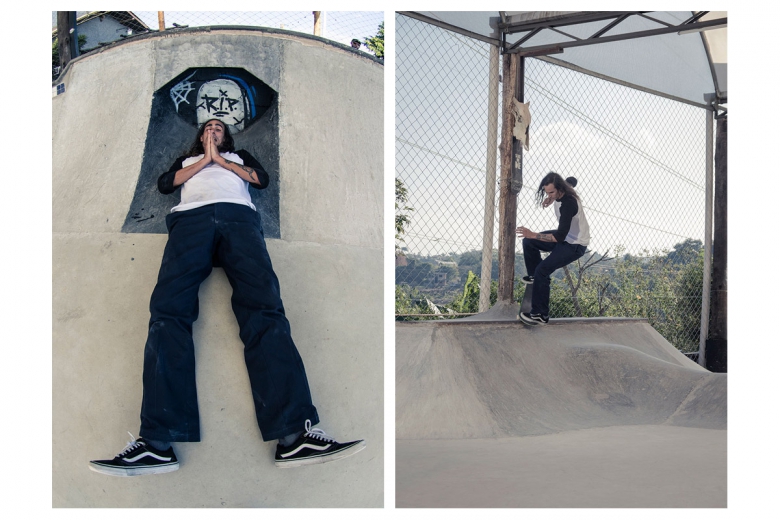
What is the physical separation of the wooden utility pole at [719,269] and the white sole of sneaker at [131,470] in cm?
775

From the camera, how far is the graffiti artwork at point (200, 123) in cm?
343

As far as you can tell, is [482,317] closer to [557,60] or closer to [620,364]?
[620,364]

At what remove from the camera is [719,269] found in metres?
8.45

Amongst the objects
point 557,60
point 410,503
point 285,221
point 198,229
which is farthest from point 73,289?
point 557,60

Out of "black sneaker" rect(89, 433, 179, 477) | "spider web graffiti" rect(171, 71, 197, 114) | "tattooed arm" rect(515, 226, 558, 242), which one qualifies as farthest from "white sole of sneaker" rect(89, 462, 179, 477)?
"tattooed arm" rect(515, 226, 558, 242)

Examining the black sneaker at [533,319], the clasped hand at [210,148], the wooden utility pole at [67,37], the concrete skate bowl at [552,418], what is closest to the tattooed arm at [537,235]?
the black sneaker at [533,319]

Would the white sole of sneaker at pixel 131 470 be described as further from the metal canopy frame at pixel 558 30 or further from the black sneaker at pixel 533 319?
the metal canopy frame at pixel 558 30

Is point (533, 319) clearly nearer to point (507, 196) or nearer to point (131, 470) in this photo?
point (507, 196)

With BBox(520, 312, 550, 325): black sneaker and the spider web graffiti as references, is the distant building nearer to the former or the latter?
the spider web graffiti

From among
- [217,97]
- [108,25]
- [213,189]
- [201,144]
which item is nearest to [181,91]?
[217,97]

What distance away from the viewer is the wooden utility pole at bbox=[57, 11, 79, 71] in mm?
4281

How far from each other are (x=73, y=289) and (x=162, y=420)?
96 centimetres

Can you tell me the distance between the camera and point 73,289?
11.0ft

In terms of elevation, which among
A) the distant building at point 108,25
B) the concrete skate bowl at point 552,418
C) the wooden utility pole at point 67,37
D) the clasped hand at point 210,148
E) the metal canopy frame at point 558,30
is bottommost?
the concrete skate bowl at point 552,418
